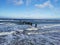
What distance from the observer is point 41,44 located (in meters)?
7.05

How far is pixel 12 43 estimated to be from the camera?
7125mm

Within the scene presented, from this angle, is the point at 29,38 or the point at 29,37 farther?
the point at 29,37

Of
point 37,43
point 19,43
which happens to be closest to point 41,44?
point 37,43

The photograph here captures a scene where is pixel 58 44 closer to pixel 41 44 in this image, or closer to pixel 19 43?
pixel 41 44

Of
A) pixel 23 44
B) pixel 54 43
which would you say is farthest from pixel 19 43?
pixel 54 43

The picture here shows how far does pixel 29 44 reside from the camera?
7.00 metres

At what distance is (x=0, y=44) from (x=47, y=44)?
2.93 metres

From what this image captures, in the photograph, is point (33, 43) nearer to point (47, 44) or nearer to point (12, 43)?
point (47, 44)

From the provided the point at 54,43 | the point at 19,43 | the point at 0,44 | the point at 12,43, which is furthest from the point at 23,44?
the point at 54,43

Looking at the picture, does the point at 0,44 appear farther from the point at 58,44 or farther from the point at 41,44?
the point at 58,44

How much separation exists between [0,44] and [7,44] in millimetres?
434

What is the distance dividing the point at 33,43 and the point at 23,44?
2.21 feet

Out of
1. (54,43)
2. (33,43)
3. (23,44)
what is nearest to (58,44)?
(54,43)

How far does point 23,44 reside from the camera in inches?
275
